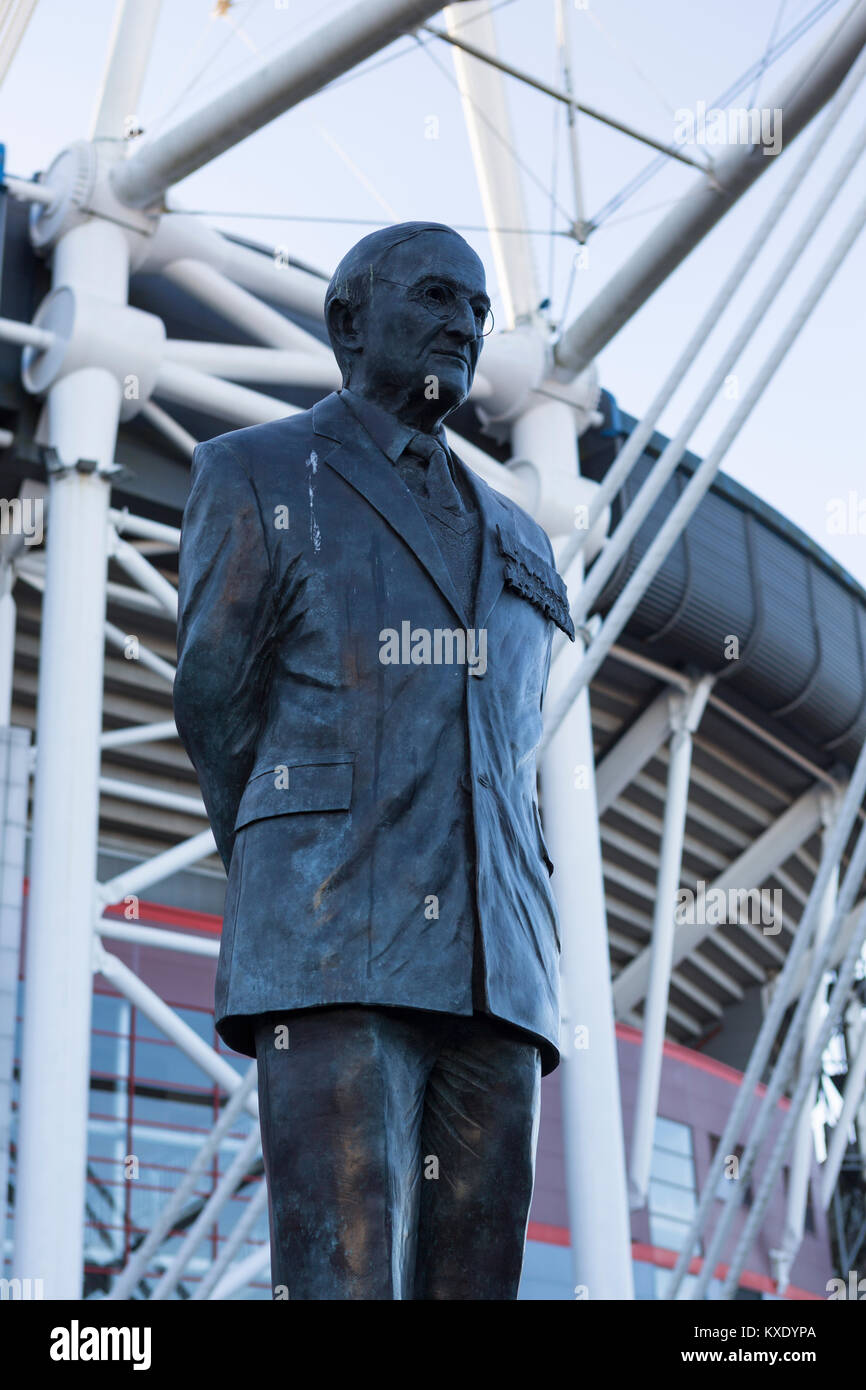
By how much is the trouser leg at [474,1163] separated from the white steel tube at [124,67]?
14171mm

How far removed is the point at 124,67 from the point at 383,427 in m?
13.8

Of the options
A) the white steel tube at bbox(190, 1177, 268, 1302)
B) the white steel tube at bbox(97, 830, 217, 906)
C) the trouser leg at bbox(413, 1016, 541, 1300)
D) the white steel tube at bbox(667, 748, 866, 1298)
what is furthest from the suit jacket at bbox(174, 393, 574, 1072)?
the white steel tube at bbox(97, 830, 217, 906)

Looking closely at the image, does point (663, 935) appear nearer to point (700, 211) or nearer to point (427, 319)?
point (700, 211)

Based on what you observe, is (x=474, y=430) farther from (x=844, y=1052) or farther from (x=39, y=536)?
(x=844, y=1052)

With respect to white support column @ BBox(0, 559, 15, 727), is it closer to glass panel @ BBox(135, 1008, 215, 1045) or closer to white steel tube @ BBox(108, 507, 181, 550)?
white steel tube @ BBox(108, 507, 181, 550)

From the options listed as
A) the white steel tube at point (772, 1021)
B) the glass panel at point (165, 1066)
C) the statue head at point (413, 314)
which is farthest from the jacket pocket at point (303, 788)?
the glass panel at point (165, 1066)

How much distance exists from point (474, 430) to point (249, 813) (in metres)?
16.9

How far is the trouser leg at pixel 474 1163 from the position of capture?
3.69 metres

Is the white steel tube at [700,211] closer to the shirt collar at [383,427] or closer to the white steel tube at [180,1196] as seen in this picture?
the white steel tube at [180,1196]

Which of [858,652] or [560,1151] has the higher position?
[858,652]
